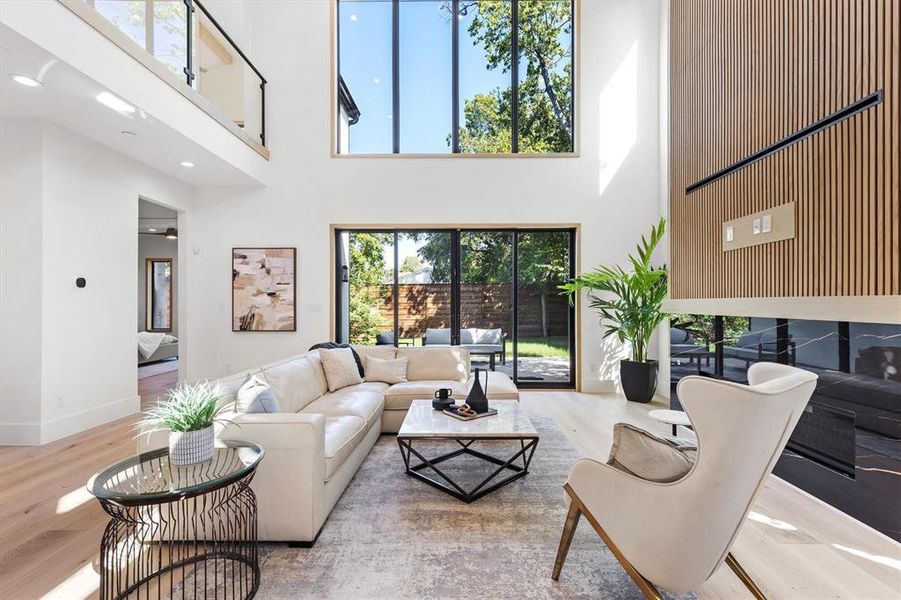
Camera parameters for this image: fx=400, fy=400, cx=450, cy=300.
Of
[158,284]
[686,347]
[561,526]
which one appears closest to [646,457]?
[561,526]

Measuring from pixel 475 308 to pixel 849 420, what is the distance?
152 inches

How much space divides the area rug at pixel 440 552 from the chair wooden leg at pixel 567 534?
0.21 feet

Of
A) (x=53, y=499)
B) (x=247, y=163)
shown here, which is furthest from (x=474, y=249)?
(x=53, y=499)

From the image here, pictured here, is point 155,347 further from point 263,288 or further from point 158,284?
→ point 263,288

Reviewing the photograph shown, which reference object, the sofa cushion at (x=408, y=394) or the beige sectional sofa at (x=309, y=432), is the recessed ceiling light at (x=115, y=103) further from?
the sofa cushion at (x=408, y=394)

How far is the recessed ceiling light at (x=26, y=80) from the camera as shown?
2.80 metres

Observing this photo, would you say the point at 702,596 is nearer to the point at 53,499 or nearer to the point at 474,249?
the point at 53,499

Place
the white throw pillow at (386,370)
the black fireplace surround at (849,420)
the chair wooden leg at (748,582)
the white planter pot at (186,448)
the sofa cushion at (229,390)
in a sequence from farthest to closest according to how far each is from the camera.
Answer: the white throw pillow at (386,370), the sofa cushion at (229,390), the black fireplace surround at (849,420), the white planter pot at (186,448), the chair wooden leg at (748,582)

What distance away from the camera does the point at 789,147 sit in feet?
6.29

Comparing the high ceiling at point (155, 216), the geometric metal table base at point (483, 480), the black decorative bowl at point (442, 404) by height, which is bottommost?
the geometric metal table base at point (483, 480)

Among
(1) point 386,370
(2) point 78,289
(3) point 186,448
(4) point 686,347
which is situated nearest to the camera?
(3) point 186,448

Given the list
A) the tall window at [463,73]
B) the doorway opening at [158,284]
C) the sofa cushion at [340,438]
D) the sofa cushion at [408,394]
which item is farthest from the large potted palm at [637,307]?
the doorway opening at [158,284]

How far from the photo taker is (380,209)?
5.54 meters

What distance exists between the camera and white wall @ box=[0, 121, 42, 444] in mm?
3492
